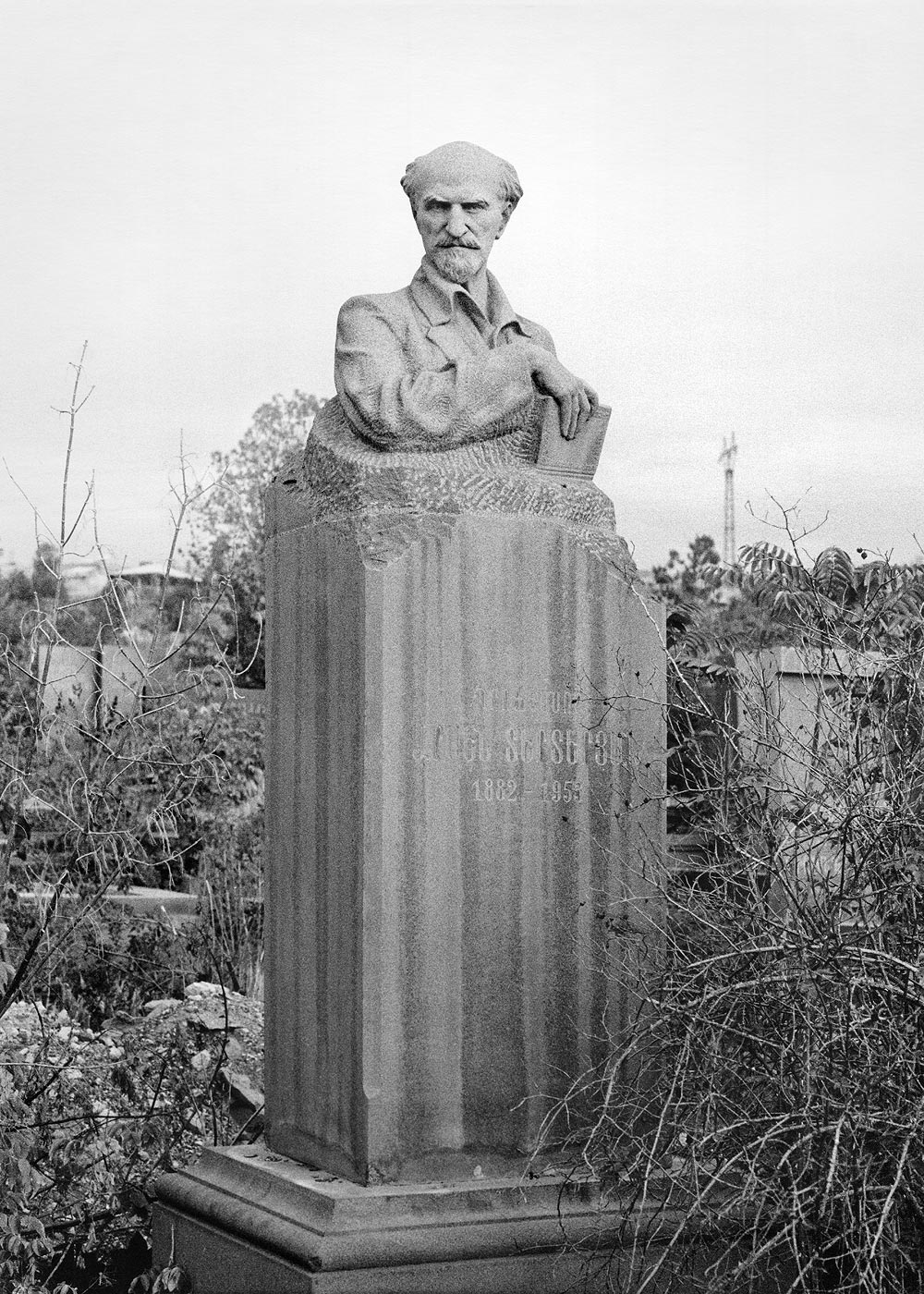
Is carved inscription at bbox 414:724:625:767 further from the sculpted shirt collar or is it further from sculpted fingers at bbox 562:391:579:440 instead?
the sculpted shirt collar

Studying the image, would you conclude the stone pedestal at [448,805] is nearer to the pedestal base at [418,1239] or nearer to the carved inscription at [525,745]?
the carved inscription at [525,745]

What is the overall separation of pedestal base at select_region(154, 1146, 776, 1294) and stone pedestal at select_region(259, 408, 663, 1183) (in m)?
0.15

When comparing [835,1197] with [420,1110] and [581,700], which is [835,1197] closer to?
[420,1110]

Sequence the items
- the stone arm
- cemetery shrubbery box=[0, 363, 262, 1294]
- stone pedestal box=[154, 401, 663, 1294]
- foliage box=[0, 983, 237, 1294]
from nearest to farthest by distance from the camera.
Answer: stone pedestal box=[154, 401, 663, 1294] → the stone arm → foliage box=[0, 983, 237, 1294] → cemetery shrubbery box=[0, 363, 262, 1294]

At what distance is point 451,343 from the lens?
230 inches

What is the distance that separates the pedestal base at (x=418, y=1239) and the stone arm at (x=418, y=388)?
93.6 inches

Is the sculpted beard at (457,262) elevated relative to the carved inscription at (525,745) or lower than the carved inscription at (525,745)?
elevated

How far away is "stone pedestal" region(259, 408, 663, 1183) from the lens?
5328 mm

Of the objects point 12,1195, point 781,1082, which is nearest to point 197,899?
point 12,1195

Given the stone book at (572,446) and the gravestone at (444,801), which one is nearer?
the gravestone at (444,801)

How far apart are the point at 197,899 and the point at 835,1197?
823cm

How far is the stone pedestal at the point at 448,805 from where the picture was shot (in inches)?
210

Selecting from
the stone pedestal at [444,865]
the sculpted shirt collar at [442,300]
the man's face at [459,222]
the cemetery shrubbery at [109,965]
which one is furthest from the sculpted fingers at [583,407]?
the cemetery shrubbery at [109,965]


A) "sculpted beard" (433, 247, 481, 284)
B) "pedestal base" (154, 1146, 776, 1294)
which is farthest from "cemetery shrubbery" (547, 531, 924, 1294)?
"sculpted beard" (433, 247, 481, 284)
